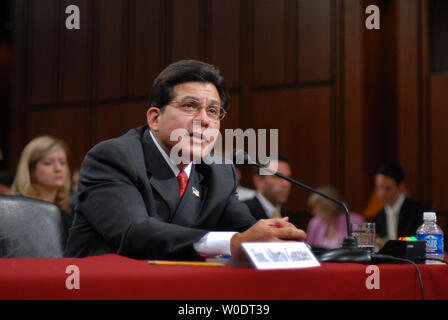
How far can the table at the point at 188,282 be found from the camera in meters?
0.98

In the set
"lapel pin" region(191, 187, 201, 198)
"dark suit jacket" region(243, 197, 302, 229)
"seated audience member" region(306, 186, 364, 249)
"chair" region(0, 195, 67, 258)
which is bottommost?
"seated audience member" region(306, 186, 364, 249)

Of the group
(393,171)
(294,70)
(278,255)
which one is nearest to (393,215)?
(393,171)

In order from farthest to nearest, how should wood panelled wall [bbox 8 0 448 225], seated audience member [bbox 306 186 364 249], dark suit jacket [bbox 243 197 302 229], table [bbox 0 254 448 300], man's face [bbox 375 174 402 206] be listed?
wood panelled wall [bbox 8 0 448 225] → man's face [bbox 375 174 402 206] → seated audience member [bbox 306 186 364 249] → dark suit jacket [bbox 243 197 302 229] → table [bbox 0 254 448 300]

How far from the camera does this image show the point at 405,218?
15.7ft

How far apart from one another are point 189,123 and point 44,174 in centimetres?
191

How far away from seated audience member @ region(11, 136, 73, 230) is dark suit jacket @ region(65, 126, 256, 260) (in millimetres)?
1670

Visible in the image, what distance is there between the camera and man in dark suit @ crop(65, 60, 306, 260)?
144 centimetres

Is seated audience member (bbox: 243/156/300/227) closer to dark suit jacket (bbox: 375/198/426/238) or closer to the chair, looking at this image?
dark suit jacket (bbox: 375/198/426/238)

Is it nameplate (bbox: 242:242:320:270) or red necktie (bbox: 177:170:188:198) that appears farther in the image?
red necktie (bbox: 177:170:188:198)

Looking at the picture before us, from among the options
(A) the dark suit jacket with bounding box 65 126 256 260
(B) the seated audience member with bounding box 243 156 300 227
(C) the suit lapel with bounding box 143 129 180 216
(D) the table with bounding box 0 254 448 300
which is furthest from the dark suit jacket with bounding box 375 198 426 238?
(D) the table with bounding box 0 254 448 300

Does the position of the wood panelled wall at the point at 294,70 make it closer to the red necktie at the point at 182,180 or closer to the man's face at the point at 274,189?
the man's face at the point at 274,189

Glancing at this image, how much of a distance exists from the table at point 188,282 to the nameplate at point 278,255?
1.1 inches

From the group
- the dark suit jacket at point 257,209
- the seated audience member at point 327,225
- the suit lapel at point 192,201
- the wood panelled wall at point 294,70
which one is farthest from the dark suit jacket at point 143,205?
the wood panelled wall at point 294,70

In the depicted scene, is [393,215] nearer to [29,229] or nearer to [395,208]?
[395,208]
